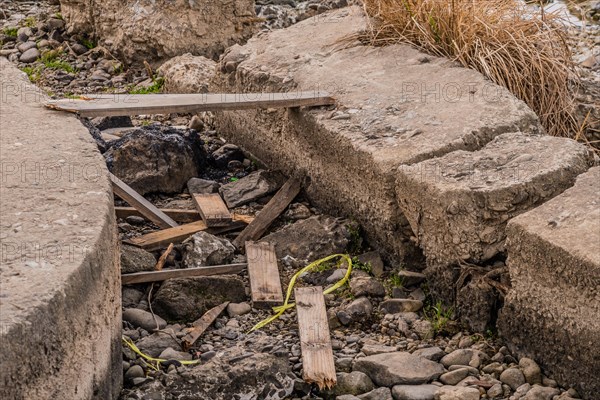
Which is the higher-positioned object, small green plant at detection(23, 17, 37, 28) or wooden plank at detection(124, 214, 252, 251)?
small green plant at detection(23, 17, 37, 28)

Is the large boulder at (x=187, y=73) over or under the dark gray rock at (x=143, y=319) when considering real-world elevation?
over

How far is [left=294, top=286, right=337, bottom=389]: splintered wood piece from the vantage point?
404 cm

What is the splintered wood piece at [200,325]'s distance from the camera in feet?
14.3

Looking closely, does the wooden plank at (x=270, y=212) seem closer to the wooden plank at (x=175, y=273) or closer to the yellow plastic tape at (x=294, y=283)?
the wooden plank at (x=175, y=273)

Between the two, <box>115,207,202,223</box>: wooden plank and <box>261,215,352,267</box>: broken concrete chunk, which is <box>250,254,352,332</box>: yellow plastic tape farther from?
<box>115,207,202,223</box>: wooden plank

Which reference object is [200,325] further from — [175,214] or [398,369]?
[175,214]

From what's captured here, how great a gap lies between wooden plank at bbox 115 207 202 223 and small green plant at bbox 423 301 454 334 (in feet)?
4.99

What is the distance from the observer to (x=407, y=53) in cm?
600

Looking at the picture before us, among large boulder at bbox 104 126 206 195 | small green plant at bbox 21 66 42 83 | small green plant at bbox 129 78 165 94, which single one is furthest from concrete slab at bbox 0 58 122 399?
small green plant at bbox 21 66 42 83

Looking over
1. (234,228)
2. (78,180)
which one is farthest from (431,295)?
(78,180)

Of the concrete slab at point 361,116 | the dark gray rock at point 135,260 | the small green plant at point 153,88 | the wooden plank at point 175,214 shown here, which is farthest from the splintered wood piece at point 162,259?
the small green plant at point 153,88

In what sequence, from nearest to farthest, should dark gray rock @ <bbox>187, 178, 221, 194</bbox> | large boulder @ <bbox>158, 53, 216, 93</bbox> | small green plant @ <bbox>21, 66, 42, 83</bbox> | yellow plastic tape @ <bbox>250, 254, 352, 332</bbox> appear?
yellow plastic tape @ <bbox>250, 254, 352, 332</bbox>, dark gray rock @ <bbox>187, 178, 221, 194</bbox>, large boulder @ <bbox>158, 53, 216, 93</bbox>, small green plant @ <bbox>21, 66, 42, 83</bbox>

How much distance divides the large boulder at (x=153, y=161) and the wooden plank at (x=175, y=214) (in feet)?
0.82

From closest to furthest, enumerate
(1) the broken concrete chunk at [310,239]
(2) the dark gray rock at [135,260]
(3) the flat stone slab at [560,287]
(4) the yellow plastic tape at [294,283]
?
(3) the flat stone slab at [560,287]
(4) the yellow plastic tape at [294,283]
(2) the dark gray rock at [135,260]
(1) the broken concrete chunk at [310,239]
